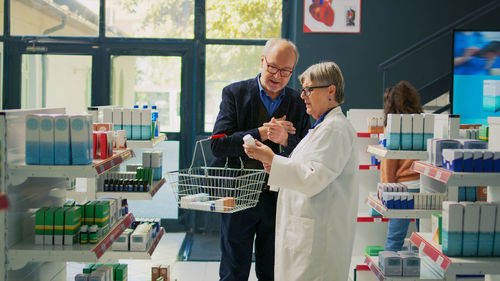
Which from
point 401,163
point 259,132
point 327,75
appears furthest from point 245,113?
point 401,163

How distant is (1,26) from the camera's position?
7.55 metres

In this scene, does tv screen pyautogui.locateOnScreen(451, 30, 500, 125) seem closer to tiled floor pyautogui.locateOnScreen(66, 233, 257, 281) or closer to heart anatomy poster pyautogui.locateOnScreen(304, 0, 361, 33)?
heart anatomy poster pyautogui.locateOnScreen(304, 0, 361, 33)

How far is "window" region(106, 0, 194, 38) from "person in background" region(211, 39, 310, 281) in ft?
14.9

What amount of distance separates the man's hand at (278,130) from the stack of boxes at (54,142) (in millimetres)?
998

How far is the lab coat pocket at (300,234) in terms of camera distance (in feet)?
9.04

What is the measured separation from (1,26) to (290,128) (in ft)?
19.5

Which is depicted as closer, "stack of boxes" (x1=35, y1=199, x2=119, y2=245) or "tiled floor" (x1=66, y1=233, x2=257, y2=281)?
"stack of boxes" (x1=35, y1=199, x2=119, y2=245)

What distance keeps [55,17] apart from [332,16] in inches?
150

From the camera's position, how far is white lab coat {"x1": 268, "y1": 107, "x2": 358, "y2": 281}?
8.81 ft

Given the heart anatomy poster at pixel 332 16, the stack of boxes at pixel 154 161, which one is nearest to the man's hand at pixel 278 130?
the stack of boxes at pixel 154 161

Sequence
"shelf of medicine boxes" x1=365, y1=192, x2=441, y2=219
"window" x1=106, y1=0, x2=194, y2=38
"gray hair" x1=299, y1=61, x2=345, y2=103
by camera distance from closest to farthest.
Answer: "gray hair" x1=299, y1=61, x2=345, y2=103 → "shelf of medicine boxes" x1=365, y1=192, x2=441, y2=219 → "window" x1=106, y1=0, x2=194, y2=38

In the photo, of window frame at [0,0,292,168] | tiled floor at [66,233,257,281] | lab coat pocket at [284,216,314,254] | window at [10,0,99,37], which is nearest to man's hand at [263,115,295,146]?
lab coat pocket at [284,216,314,254]

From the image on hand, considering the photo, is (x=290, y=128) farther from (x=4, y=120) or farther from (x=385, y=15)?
(x=385, y=15)

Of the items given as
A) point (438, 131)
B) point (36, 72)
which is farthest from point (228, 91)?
point (36, 72)
